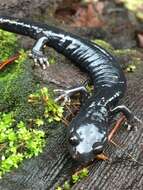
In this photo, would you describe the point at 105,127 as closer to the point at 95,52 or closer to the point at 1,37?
the point at 95,52

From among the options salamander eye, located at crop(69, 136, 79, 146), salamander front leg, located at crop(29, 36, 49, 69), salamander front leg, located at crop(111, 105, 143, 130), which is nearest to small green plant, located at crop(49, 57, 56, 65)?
salamander front leg, located at crop(29, 36, 49, 69)

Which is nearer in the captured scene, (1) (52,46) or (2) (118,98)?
(2) (118,98)

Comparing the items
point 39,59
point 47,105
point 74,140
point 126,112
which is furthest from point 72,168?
point 39,59

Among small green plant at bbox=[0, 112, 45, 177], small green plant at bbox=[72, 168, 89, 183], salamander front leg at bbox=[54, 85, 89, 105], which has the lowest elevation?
small green plant at bbox=[0, 112, 45, 177]

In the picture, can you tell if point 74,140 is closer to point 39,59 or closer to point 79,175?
point 79,175

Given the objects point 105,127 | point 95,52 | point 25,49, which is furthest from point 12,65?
point 105,127

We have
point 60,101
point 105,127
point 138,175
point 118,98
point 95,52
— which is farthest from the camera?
point 95,52

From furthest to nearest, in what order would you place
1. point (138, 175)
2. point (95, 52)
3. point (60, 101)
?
point (95, 52)
point (60, 101)
point (138, 175)

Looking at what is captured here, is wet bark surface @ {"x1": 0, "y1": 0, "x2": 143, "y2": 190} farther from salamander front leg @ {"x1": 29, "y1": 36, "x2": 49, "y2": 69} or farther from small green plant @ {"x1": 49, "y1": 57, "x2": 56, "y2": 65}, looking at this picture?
small green plant @ {"x1": 49, "y1": 57, "x2": 56, "y2": 65}
